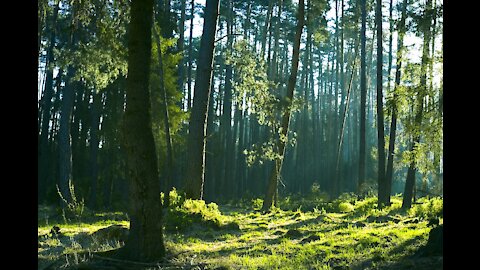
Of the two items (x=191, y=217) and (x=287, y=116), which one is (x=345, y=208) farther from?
(x=191, y=217)

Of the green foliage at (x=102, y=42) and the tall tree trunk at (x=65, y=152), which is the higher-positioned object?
the green foliage at (x=102, y=42)

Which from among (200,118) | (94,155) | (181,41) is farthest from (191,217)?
(181,41)

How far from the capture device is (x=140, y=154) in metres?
7.28

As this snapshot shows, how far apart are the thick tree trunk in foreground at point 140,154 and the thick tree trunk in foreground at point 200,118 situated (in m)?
7.20

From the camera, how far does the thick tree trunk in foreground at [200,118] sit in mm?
14625

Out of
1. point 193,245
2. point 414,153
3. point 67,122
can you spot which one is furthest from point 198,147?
point 67,122

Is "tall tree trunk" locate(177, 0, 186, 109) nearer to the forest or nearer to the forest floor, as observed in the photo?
the forest

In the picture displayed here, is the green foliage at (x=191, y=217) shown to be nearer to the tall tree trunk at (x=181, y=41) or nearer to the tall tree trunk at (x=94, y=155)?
the tall tree trunk at (x=94, y=155)

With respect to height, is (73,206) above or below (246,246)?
above

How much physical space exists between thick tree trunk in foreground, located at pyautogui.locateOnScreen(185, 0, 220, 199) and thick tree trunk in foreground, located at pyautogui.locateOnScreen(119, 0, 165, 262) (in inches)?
284

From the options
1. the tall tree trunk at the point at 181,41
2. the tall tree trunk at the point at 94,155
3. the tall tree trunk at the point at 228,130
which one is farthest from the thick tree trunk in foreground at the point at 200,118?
the tall tree trunk at the point at 228,130

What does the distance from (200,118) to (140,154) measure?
24.9ft

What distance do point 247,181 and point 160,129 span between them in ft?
61.9
